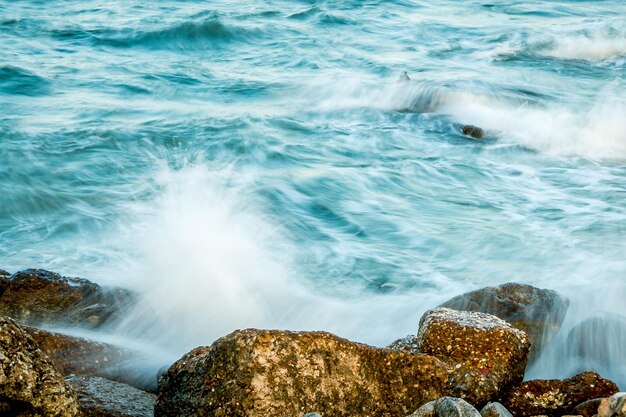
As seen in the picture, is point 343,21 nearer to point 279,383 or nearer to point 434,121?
point 434,121

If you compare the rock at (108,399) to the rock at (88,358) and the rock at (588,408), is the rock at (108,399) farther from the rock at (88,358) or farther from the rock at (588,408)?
the rock at (588,408)

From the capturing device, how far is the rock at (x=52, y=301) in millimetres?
5398

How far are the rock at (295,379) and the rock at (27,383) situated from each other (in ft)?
1.66

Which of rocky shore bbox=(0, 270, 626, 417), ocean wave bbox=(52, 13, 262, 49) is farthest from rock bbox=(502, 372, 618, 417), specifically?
ocean wave bbox=(52, 13, 262, 49)

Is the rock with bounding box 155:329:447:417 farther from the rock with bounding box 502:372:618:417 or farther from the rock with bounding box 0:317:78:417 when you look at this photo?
the rock with bounding box 0:317:78:417

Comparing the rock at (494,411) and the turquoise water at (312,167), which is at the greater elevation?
the rock at (494,411)

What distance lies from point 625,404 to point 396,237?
499cm

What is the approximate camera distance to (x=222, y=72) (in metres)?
14.4

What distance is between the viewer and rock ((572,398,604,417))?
11.9ft

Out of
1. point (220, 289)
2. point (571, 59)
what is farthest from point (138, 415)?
point (571, 59)

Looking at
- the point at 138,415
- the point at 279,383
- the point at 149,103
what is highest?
the point at 279,383

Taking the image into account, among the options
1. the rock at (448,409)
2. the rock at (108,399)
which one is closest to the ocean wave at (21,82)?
the rock at (108,399)

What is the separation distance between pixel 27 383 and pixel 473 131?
8.47 m

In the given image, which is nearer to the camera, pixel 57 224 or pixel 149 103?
pixel 57 224
